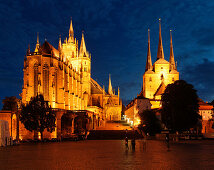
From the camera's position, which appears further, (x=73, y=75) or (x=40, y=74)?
(x=73, y=75)

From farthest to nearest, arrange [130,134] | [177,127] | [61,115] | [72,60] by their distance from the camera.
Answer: [72,60]
[61,115]
[130,134]
[177,127]

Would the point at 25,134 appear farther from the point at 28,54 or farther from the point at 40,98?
the point at 28,54

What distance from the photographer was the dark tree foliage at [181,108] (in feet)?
160

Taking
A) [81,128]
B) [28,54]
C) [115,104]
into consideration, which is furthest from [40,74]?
[115,104]

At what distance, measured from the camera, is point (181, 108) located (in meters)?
49.3

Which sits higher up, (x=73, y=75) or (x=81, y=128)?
(x=73, y=75)

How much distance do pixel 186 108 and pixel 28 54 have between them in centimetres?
4372

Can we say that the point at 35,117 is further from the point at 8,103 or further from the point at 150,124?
the point at 8,103

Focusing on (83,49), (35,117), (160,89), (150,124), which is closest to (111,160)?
(35,117)

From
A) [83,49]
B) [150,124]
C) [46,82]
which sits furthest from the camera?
[83,49]

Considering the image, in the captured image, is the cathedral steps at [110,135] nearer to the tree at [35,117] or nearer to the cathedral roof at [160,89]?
the tree at [35,117]

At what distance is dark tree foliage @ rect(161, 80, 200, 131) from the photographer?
1917 inches

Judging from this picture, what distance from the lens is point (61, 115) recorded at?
70750mm

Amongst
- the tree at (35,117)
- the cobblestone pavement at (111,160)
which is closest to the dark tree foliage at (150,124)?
the tree at (35,117)
